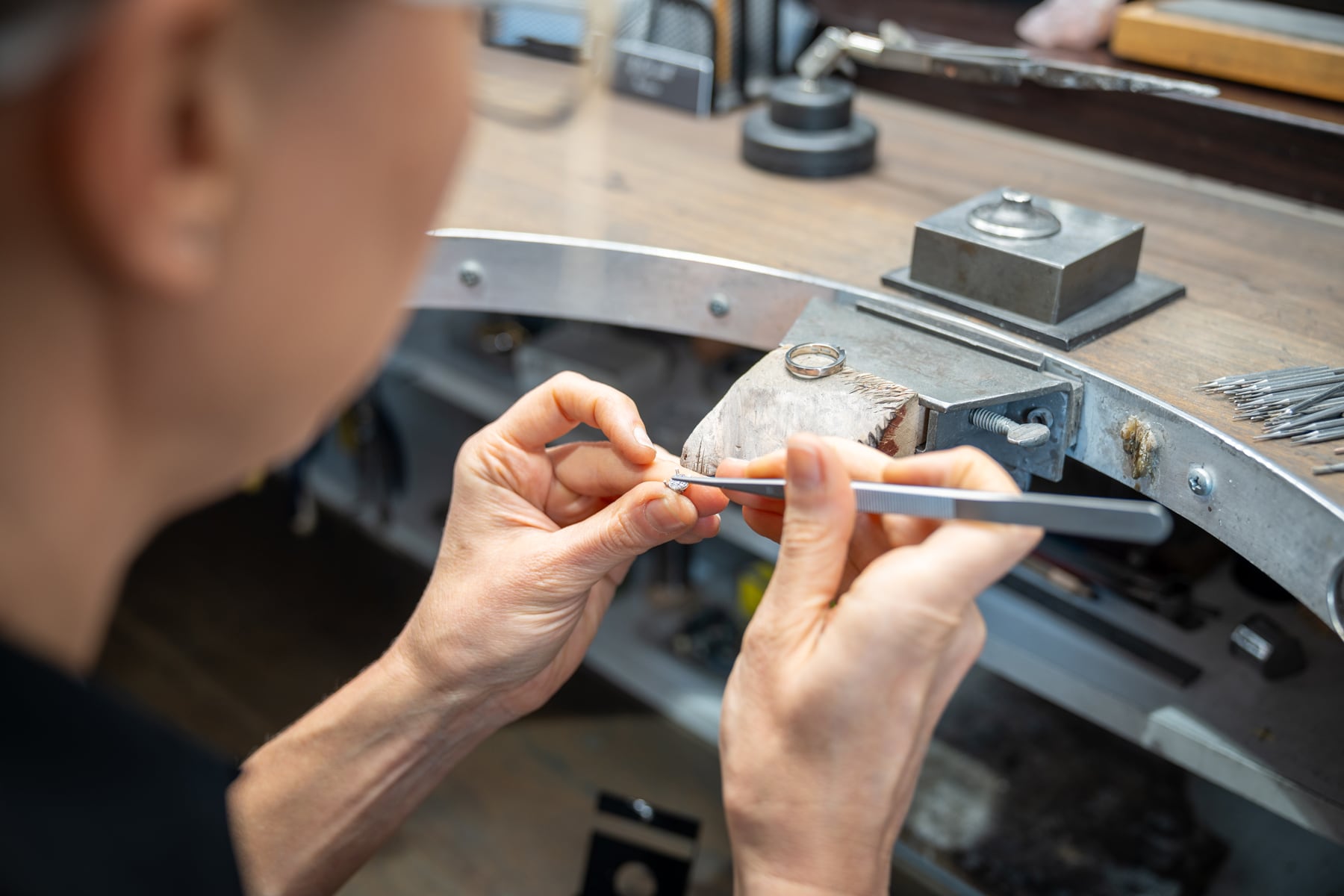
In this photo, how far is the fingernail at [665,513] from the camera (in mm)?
747

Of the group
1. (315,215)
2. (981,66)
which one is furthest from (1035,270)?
(315,215)

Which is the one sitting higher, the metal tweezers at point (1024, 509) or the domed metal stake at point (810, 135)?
the domed metal stake at point (810, 135)

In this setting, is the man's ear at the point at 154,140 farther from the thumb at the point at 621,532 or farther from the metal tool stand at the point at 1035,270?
the metal tool stand at the point at 1035,270

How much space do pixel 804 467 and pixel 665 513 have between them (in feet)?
0.54

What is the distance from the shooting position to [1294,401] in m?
0.81

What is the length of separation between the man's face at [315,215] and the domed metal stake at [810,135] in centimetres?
86

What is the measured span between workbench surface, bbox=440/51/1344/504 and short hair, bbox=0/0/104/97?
509mm

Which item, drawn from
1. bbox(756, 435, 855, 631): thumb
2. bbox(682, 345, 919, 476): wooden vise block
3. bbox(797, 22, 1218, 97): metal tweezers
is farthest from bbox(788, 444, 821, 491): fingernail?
bbox(797, 22, 1218, 97): metal tweezers

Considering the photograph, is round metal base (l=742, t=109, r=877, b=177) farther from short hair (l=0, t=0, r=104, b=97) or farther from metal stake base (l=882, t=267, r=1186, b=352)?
short hair (l=0, t=0, r=104, b=97)

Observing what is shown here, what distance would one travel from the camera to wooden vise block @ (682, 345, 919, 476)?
760 mm

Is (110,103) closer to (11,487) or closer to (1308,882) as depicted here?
(11,487)

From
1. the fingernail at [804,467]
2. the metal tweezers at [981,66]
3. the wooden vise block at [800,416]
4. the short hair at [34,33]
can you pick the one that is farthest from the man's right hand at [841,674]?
the metal tweezers at [981,66]

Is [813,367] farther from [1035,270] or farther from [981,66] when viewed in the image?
[981,66]

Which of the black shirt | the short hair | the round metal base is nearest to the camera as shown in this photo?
the short hair
